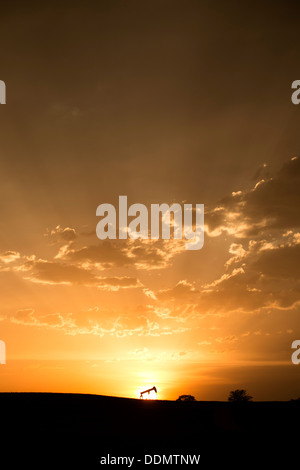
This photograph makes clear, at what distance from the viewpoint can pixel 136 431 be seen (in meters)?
24.3

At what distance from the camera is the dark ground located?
20.4 m

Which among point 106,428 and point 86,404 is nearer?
point 106,428

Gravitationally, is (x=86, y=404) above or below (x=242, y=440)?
above

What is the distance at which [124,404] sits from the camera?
29938 millimetres

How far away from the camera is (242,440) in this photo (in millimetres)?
24594

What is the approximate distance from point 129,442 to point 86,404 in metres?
7.91

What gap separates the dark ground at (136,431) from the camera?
20.4 metres
